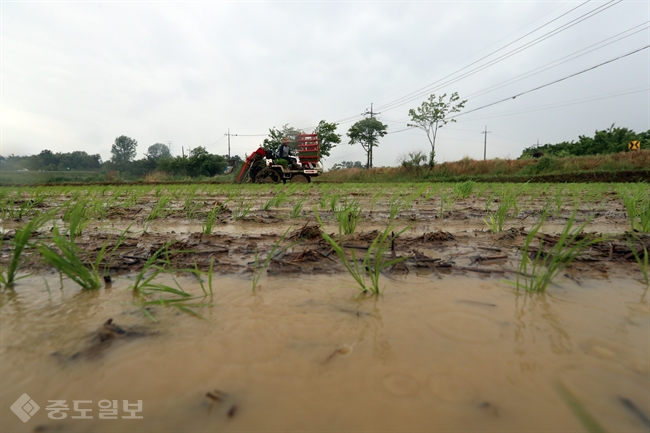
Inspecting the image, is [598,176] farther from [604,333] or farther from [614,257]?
[604,333]

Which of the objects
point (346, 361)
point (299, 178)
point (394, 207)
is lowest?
point (346, 361)

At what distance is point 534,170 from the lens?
48.1 feet

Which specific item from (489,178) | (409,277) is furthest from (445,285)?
(489,178)

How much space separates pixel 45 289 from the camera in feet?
3.18

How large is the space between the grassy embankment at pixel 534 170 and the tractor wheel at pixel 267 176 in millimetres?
7826

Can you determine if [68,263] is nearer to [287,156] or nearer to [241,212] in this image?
[241,212]

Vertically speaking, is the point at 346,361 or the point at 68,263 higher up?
the point at 68,263

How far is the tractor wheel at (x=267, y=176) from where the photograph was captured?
462 inches

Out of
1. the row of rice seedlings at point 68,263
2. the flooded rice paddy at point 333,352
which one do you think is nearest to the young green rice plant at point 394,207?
the flooded rice paddy at point 333,352

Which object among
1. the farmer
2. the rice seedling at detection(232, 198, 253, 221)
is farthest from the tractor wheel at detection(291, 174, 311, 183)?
the rice seedling at detection(232, 198, 253, 221)

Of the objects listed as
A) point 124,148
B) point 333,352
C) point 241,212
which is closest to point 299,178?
point 241,212

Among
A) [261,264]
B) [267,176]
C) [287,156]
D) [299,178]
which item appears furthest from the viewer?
[299,178]

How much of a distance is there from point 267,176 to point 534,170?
40.6ft

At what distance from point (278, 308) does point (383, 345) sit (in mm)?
303
